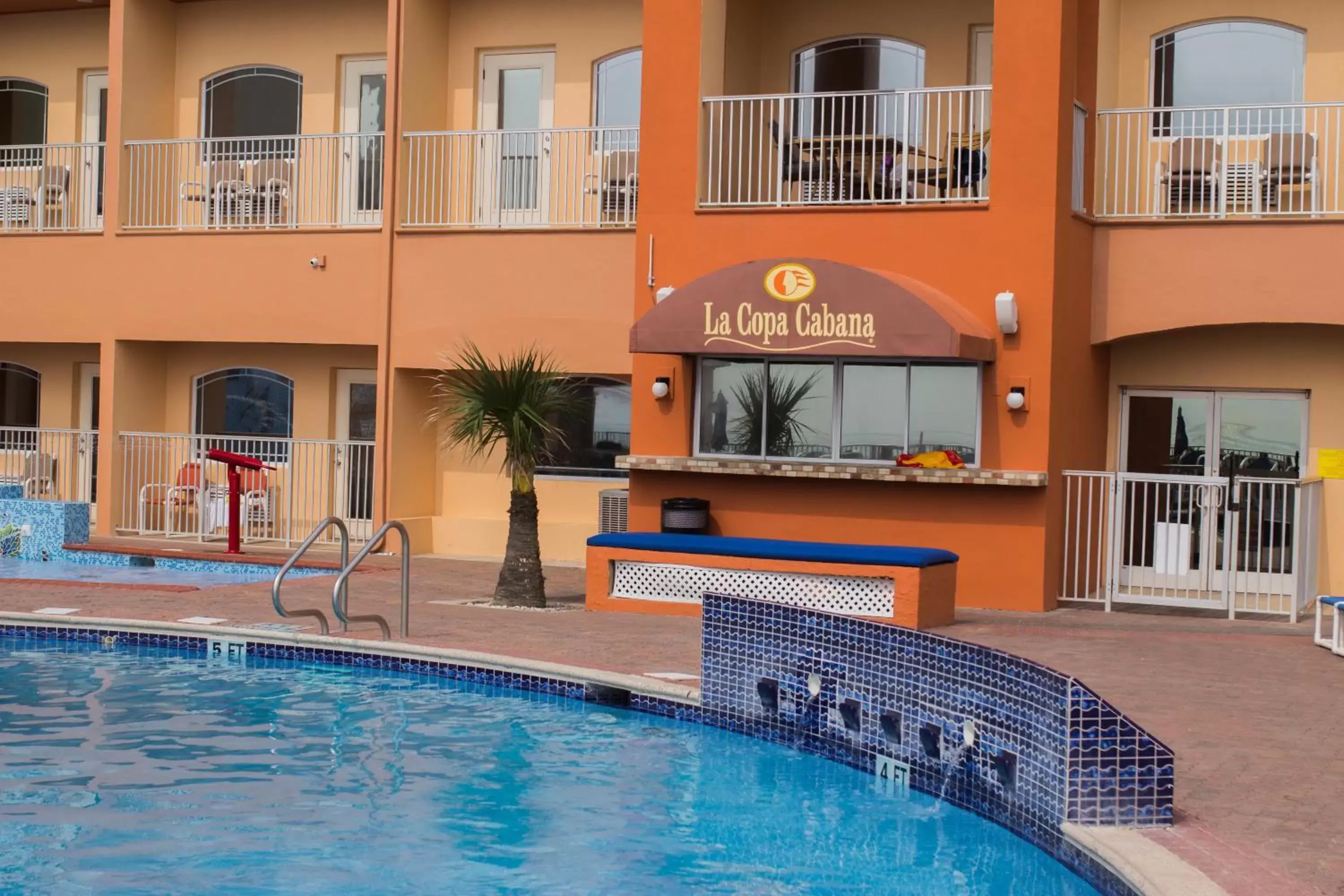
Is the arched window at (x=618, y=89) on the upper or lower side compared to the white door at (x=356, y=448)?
upper

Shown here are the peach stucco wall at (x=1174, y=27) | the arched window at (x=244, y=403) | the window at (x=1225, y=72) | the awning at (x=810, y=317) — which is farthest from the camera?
the arched window at (x=244, y=403)

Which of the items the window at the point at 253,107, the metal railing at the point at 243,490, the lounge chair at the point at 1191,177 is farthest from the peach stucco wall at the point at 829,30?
the window at the point at 253,107

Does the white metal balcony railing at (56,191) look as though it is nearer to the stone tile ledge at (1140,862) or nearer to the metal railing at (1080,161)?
the metal railing at (1080,161)

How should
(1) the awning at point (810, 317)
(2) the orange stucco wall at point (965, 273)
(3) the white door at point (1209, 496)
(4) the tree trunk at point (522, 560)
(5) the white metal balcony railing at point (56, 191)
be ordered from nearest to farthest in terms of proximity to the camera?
1. (1) the awning at point (810, 317)
2. (4) the tree trunk at point (522, 560)
3. (3) the white door at point (1209, 496)
4. (2) the orange stucco wall at point (965, 273)
5. (5) the white metal balcony railing at point (56, 191)

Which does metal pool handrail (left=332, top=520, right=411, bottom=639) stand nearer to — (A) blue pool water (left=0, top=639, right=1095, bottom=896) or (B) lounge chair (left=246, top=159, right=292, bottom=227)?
(A) blue pool water (left=0, top=639, right=1095, bottom=896)

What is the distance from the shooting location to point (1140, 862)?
7.12 metres

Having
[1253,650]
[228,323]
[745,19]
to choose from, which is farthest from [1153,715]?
[228,323]

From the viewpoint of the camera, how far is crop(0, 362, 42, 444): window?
82.0 ft

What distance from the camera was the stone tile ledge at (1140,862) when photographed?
6648 mm

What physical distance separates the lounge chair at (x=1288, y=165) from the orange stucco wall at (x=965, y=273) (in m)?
1.95

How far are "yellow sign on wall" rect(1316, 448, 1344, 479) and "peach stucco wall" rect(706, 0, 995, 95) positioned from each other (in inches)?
228

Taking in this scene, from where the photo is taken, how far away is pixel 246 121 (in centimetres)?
2358

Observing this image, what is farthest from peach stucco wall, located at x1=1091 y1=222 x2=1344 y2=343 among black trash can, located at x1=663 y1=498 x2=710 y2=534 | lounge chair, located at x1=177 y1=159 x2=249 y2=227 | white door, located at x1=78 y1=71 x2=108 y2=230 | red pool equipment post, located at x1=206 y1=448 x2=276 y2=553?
white door, located at x1=78 y1=71 x2=108 y2=230

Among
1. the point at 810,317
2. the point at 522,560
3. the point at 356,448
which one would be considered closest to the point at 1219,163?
the point at 810,317
